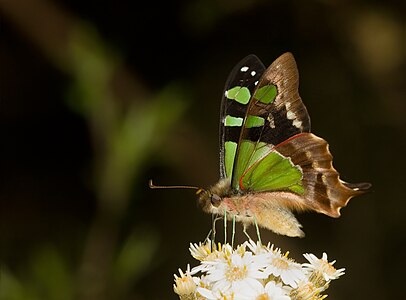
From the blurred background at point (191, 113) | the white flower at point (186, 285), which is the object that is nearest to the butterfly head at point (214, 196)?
the white flower at point (186, 285)

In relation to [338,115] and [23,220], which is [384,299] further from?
[23,220]

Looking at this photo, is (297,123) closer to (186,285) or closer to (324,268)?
(324,268)

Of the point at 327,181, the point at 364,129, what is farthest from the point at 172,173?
the point at 327,181

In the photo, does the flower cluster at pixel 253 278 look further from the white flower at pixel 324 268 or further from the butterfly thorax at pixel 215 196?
the butterfly thorax at pixel 215 196

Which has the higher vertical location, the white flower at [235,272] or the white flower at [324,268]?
the white flower at [235,272]

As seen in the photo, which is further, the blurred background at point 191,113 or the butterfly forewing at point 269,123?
the blurred background at point 191,113
